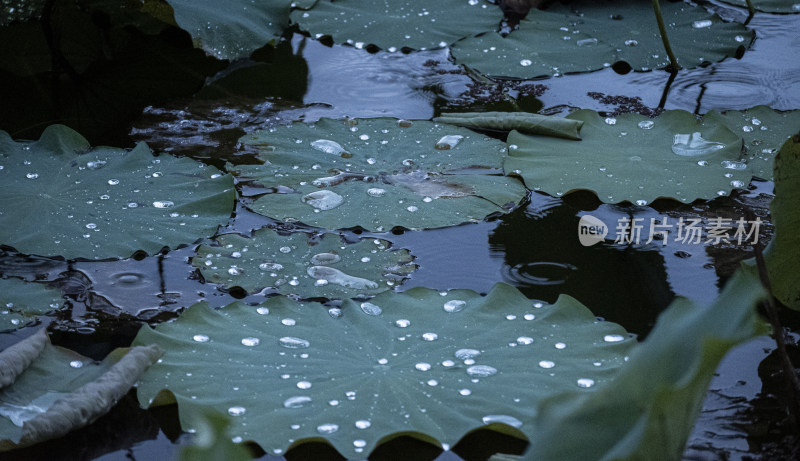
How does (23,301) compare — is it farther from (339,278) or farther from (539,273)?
(539,273)

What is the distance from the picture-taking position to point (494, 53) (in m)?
2.83

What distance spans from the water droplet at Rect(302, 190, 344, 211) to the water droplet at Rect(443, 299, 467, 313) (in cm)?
49

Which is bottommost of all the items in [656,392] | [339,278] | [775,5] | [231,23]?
[775,5]

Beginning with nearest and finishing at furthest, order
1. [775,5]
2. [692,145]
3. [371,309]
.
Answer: [371,309], [692,145], [775,5]

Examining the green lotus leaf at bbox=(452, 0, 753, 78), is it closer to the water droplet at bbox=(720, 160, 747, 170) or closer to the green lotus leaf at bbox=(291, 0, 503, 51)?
the green lotus leaf at bbox=(291, 0, 503, 51)

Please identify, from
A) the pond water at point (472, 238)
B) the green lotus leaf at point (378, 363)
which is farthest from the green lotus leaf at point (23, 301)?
the green lotus leaf at point (378, 363)

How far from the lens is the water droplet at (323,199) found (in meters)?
1.92

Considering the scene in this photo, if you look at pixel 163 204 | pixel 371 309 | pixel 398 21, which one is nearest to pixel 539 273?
pixel 371 309

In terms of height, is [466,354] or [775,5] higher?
[466,354]

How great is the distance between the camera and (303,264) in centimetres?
169

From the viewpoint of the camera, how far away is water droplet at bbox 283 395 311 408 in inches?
48.9

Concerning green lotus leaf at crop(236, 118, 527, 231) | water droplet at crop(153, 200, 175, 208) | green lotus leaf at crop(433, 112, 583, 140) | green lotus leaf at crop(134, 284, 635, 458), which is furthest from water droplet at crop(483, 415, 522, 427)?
green lotus leaf at crop(433, 112, 583, 140)

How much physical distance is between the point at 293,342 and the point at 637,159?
1.09 metres

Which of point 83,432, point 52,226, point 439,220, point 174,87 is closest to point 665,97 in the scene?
point 439,220
